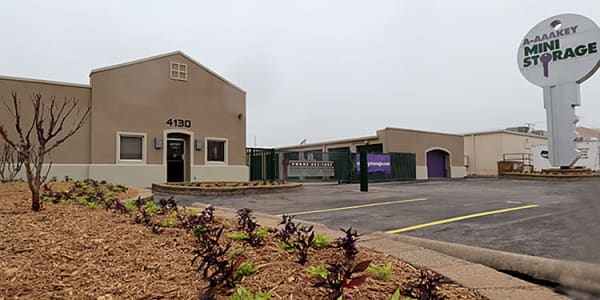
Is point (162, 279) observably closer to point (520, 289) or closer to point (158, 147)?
point (520, 289)

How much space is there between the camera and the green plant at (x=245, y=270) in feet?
6.89

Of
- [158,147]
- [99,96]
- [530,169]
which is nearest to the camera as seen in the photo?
[99,96]

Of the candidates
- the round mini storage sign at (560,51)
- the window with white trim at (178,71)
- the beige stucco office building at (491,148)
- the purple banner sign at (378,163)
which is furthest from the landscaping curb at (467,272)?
the beige stucco office building at (491,148)

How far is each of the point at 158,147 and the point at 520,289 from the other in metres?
13.7

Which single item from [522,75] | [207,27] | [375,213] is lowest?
[375,213]

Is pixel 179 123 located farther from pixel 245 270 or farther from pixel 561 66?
pixel 561 66

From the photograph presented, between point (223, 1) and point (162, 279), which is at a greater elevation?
point (223, 1)

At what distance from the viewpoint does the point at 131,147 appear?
1358cm

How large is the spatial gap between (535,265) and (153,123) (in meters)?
13.8

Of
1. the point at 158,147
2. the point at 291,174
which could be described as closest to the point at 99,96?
the point at 158,147

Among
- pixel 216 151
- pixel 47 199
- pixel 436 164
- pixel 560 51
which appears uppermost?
pixel 560 51

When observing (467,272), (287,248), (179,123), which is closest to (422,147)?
(179,123)

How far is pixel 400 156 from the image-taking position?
21969 mm

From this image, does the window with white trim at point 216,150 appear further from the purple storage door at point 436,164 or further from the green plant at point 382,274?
the purple storage door at point 436,164
